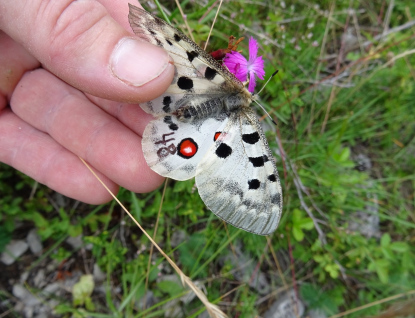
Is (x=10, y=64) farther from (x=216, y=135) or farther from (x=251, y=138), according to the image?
(x=251, y=138)

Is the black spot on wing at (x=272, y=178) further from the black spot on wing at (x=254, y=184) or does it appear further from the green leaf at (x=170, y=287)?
the green leaf at (x=170, y=287)

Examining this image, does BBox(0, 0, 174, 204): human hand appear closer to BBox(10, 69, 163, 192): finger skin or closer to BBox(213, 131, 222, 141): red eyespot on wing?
BBox(10, 69, 163, 192): finger skin

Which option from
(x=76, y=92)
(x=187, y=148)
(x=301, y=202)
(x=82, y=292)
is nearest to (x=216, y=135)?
(x=187, y=148)

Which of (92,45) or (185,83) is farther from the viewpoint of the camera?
(185,83)

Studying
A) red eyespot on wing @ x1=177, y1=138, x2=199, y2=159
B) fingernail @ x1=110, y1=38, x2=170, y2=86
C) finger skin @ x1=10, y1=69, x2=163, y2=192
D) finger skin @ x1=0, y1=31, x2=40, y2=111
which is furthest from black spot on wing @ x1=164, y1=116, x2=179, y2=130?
finger skin @ x1=0, y1=31, x2=40, y2=111

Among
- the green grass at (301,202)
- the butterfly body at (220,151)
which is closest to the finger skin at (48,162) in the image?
the green grass at (301,202)

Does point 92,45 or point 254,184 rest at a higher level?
point 92,45
